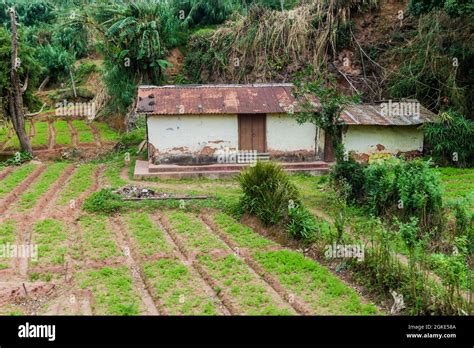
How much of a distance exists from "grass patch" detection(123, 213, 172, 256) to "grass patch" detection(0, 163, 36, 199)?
4.85 metres

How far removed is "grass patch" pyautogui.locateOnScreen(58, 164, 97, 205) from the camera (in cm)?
1608

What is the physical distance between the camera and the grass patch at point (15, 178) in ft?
55.1

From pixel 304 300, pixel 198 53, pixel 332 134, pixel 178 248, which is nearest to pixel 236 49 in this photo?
pixel 198 53

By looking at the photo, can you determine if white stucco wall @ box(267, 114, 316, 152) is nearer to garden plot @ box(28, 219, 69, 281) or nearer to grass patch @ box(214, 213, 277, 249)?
grass patch @ box(214, 213, 277, 249)

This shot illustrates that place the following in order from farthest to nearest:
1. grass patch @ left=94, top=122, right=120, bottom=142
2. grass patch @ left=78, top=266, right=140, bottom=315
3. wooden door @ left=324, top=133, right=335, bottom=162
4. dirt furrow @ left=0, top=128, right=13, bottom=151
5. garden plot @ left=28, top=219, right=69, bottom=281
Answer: grass patch @ left=94, top=122, right=120, bottom=142
dirt furrow @ left=0, top=128, right=13, bottom=151
wooden door @ left=324, top=133, right=335, bottom=162
garden plot @ left=28, top=219, right=69, bottom=281
grass patch @ left=78, top=266, right=140, bottom=315

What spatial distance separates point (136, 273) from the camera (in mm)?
10805

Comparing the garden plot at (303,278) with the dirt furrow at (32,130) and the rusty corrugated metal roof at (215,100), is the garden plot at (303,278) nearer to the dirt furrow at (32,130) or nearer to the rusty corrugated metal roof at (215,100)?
the rusty corrugated metal roof at (215,100)

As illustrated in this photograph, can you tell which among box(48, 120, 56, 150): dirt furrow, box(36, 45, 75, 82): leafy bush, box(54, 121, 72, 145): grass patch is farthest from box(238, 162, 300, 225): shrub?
box(36, 45, 75, 82): leafy bush

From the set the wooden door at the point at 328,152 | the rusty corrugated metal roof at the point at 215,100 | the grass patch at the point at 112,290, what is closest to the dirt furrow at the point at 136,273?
the grass patch at the point at 112,290

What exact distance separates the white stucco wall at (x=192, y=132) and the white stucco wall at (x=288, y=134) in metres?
1.31

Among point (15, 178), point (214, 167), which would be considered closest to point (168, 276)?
point (214, 167)

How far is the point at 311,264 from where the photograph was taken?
10906 millimetres

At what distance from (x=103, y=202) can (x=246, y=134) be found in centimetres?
630
